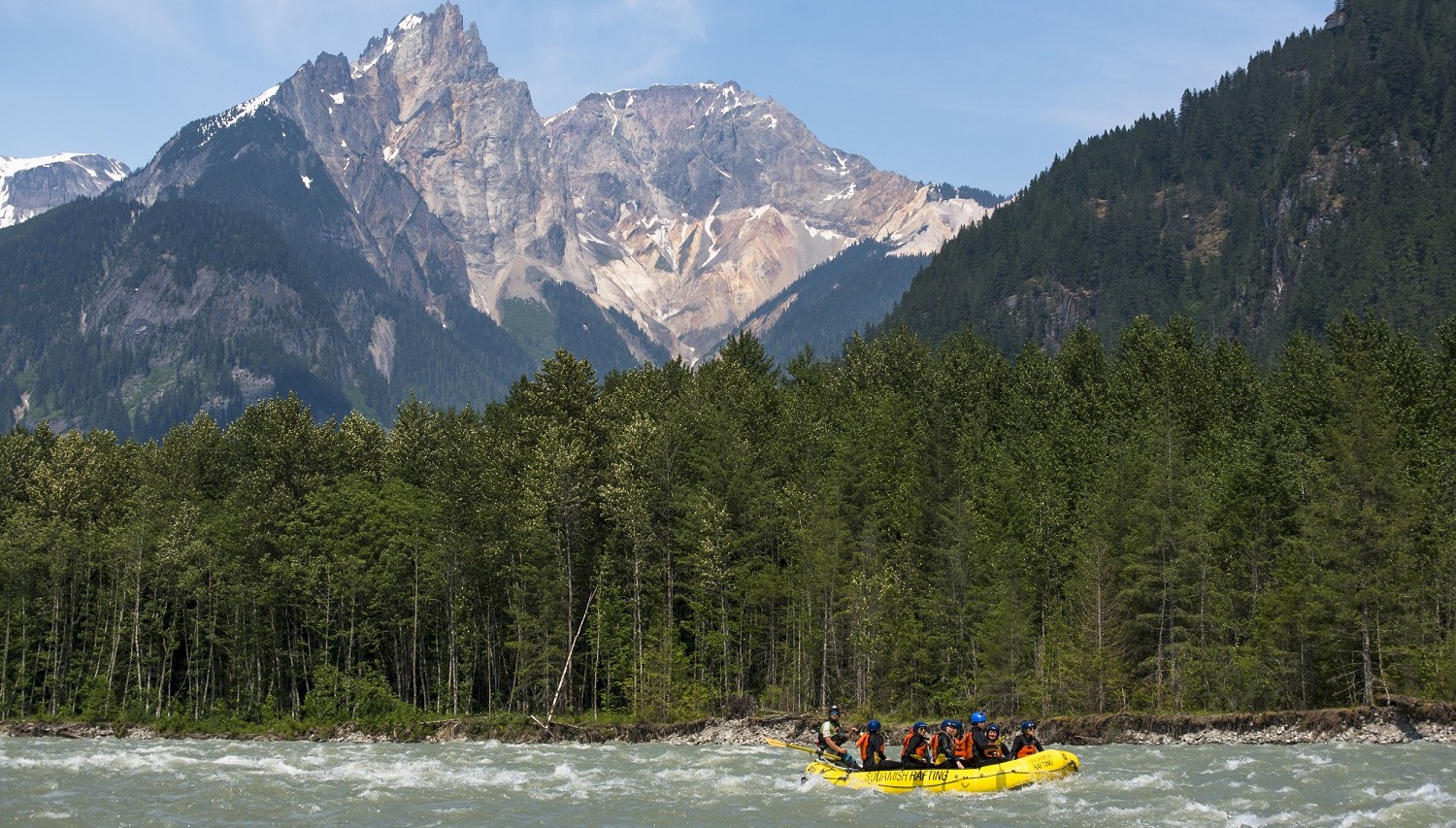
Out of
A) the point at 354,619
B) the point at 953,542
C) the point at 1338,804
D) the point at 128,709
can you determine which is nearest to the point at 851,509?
the point at 953,542

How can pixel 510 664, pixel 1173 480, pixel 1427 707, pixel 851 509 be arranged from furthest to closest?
pixel 510 664 → pixel 851 509 → pixel 1173 480 → pixel 1427 707

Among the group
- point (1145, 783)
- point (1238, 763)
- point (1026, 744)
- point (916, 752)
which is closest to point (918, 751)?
point (916, 752)

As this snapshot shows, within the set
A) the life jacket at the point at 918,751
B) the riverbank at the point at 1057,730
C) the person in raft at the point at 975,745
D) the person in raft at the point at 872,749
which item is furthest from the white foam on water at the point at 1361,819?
the riverbank at the point at 1057,730

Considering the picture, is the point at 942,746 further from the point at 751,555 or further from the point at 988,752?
the point at 751,555

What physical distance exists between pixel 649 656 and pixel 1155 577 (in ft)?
91.5

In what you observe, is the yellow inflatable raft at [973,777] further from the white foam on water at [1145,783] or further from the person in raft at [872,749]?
the white foam on water at [1145,783]

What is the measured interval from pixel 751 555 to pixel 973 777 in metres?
35.8

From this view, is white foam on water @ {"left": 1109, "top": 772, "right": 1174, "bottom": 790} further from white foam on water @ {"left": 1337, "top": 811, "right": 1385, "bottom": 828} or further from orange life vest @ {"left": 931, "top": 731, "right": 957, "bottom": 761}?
white foam on water @ {"left": 1337, "top": 811, "right": 1385, "bottom": 828}

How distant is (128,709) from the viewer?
82375mm

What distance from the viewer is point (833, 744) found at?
1861 inches

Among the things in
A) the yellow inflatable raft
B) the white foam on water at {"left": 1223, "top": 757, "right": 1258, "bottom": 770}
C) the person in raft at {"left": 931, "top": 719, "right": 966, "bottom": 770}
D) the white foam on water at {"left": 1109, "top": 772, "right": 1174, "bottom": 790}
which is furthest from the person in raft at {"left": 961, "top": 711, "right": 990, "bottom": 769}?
the white foam on water at {"left": 1223, "top": 757, "right": 1258, "bottom": 770}

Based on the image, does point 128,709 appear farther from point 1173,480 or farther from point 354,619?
point 1173,480

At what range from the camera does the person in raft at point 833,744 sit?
46.0m

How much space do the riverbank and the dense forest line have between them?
11.9ft
